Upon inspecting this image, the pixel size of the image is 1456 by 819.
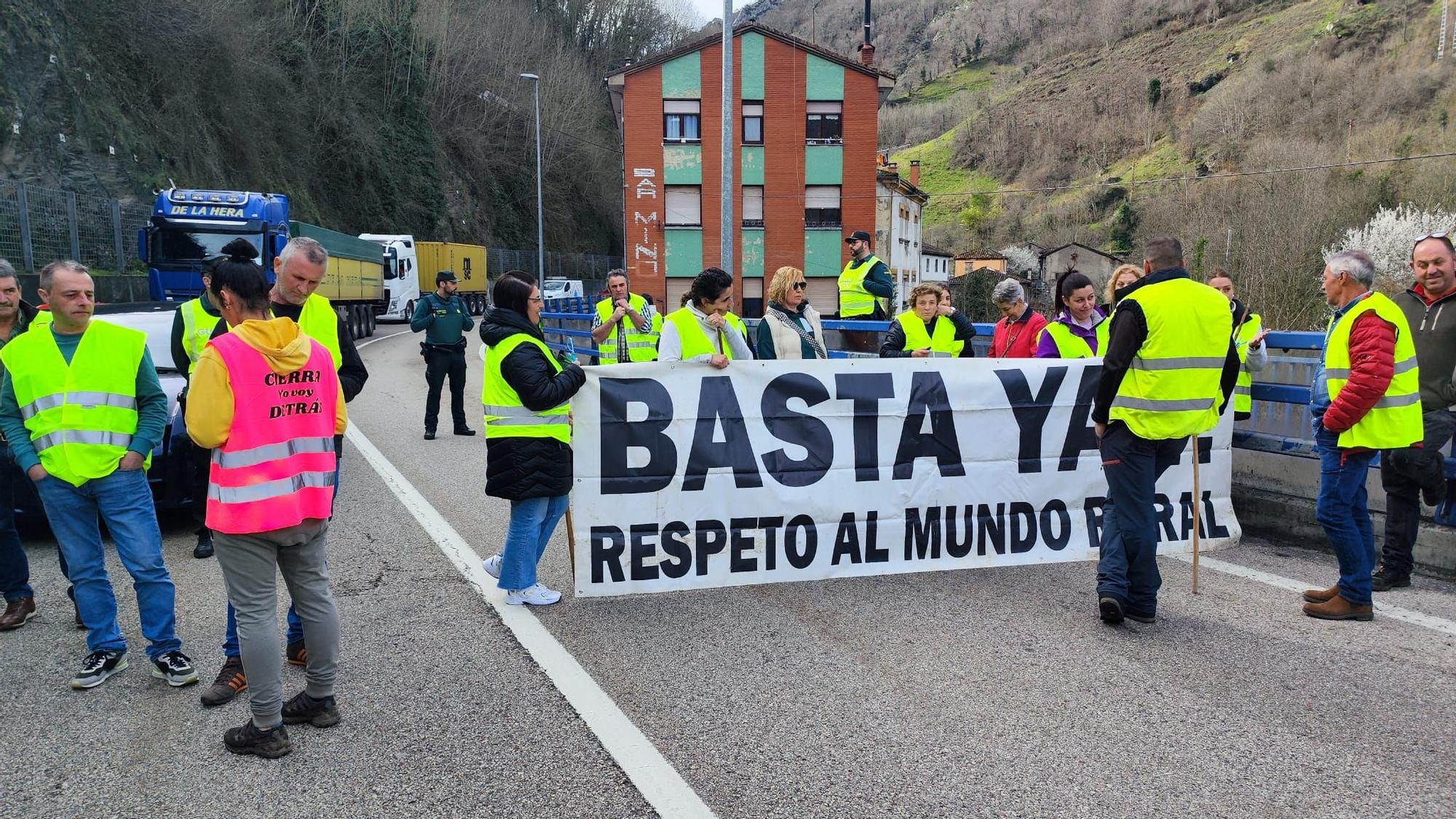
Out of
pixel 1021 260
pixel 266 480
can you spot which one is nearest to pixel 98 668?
pixel 266 480

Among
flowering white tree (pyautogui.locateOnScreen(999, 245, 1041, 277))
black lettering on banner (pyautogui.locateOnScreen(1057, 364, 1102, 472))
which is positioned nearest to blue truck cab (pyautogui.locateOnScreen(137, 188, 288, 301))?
black lettering on banner (pyautogui.locateOnScreen(1057, 364, 1102, 472))

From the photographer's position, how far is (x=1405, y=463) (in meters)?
5.41

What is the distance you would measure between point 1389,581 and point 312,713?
225 inches

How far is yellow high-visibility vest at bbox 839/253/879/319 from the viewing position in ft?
34.2

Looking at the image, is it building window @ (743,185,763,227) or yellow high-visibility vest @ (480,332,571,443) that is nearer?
yellow high-visibility vest @ (480,332,571,443)

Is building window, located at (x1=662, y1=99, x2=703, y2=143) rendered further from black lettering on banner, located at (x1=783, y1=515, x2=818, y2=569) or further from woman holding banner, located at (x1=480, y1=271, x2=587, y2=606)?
woman holding banner, located at (x1=480, y1=271, x2=587, y2=606)

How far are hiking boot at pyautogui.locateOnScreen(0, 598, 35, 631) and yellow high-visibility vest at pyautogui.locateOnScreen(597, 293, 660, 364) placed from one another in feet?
17.5

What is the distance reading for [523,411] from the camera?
17.1ft

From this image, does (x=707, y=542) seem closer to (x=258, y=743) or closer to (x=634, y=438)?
(x=634, y=438)

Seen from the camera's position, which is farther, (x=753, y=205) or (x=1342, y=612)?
(x=753, y=205)

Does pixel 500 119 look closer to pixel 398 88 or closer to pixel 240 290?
pixel 398 88

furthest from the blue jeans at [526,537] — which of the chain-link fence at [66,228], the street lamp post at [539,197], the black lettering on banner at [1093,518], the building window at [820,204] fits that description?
the building window at [820,204]

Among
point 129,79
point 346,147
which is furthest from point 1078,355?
point 346,147

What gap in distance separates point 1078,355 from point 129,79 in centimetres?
3518
